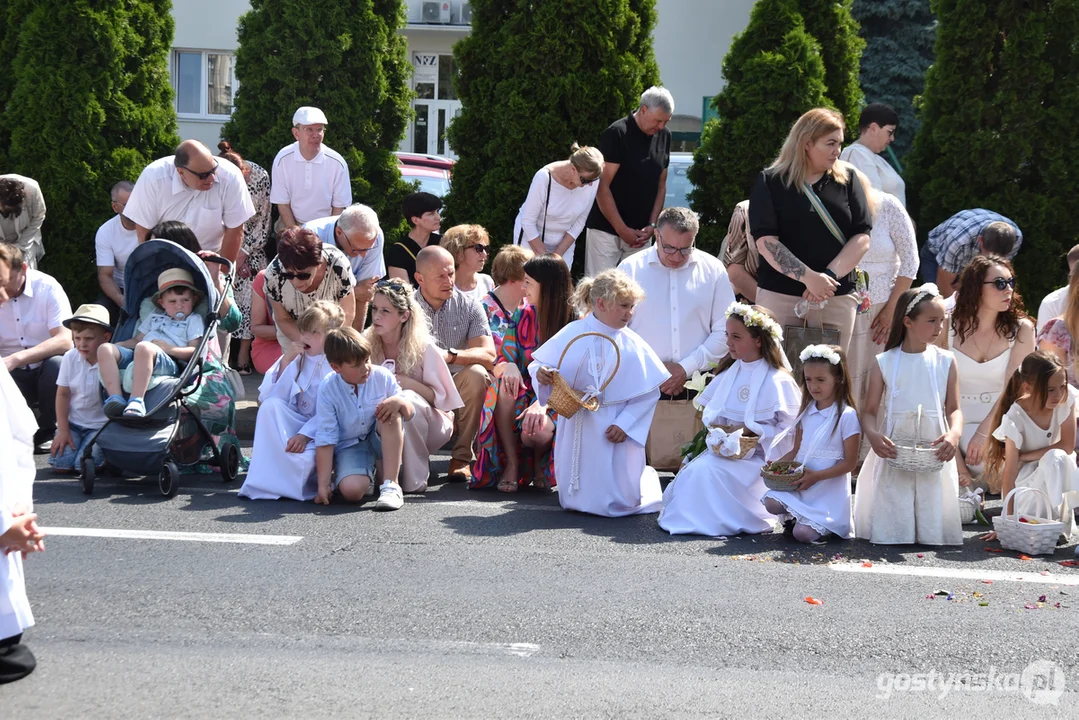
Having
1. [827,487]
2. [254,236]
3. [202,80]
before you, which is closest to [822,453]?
[827,487]

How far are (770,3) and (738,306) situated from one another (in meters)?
5.15

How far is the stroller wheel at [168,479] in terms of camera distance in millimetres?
8289

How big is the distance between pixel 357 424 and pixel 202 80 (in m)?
22.3

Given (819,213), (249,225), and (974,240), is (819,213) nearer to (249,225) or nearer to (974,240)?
(974,240)

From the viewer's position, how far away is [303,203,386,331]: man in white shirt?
10070 mm

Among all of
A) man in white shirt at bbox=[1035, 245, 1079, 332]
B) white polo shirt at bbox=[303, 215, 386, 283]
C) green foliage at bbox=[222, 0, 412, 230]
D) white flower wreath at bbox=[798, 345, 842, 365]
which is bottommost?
white flower wreath at bbox=[798, 345, 842, 365]

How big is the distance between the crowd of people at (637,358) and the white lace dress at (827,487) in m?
0.01

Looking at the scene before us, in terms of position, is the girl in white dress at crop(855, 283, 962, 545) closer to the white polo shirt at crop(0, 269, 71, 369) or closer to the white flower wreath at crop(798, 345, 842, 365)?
the white flower wreath at crop(798, 345, 842, 365)

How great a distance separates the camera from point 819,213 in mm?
9094

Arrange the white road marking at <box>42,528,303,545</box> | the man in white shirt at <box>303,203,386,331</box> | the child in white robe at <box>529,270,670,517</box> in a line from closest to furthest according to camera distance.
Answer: the white road marking at <box>42,528,303,545</box>
the child in white robe at <box>529,270,670,517</box>
the man in white shirt at <box>303,203,386,331</box>

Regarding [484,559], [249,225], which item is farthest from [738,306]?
[249,225]

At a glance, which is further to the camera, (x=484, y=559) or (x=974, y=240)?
(x=974, y=240)

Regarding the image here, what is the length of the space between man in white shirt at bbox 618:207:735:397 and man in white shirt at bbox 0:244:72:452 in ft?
14.3

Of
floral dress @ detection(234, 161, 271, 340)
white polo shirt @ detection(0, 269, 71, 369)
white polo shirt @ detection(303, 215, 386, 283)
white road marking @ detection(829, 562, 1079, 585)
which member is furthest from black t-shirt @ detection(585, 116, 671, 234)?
white road marking @ detection(829, 562, 1079, 585)
